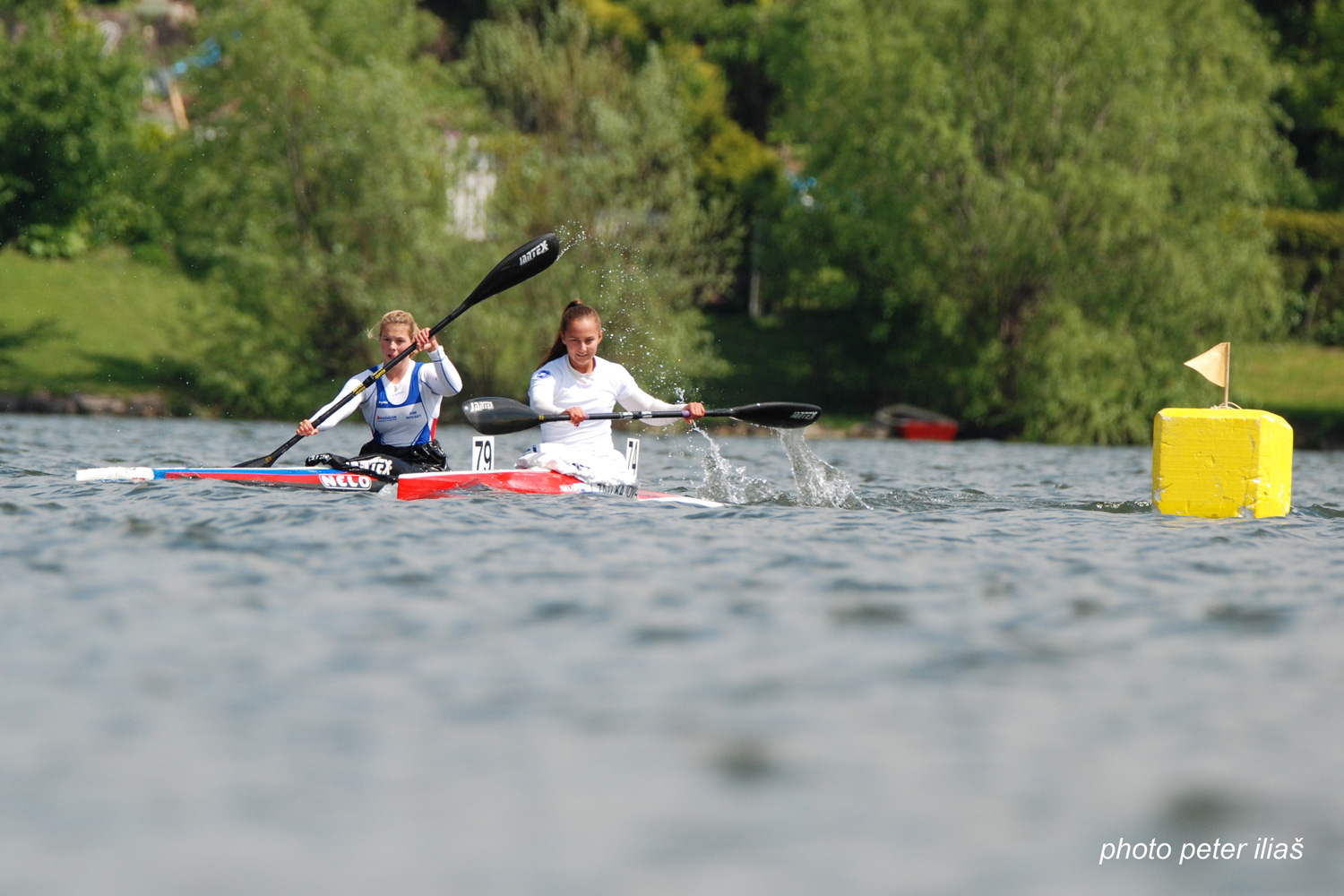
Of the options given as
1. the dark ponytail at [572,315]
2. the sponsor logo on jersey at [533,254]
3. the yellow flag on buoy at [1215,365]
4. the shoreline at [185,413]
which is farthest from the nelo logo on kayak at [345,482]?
the shoreline at [185,413]

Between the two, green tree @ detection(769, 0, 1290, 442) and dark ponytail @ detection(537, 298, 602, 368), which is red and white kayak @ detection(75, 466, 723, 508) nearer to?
dark ponytail @ detection(537, 298, 602, 368)

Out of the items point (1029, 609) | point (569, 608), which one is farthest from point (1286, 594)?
point (569, 608)

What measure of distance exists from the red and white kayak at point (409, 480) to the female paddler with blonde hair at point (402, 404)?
0.16 metres

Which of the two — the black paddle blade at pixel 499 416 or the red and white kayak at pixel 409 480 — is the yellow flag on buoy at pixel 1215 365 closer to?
the red and white kayak at pixel 409 480

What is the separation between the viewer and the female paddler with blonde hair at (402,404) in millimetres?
9508

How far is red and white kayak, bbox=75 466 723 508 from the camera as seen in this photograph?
886 cm

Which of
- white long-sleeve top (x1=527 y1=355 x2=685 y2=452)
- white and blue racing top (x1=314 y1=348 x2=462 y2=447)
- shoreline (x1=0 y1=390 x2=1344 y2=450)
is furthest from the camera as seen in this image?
shoreline (x1=0 y1=390 x2=1344 y2=450)

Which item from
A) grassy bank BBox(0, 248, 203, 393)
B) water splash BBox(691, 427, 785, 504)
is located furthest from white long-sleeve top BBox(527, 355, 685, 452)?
grassy bank BBox(0, 248, 203, 393)

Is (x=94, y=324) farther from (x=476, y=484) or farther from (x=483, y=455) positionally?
(x=476, y=484)

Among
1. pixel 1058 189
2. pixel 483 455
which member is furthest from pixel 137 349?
pixel 483 455

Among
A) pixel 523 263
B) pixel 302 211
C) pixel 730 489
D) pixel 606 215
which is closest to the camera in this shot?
pixel 730 489

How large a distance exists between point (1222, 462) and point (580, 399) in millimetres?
4243

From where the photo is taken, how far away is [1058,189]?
22953 mm

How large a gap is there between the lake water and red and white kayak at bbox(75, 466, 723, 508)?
1260 mm
